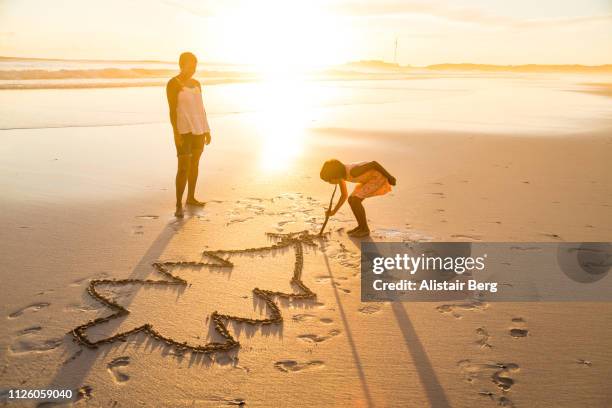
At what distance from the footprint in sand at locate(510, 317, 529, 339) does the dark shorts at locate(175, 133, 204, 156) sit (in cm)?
482

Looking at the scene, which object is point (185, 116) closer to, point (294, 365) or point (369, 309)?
point (369, 309)

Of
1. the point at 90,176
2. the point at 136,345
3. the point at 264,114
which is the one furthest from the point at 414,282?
the point at 264,114

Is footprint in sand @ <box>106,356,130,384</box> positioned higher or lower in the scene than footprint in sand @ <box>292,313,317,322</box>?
lower

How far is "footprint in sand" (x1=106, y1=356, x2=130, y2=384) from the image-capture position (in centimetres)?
328

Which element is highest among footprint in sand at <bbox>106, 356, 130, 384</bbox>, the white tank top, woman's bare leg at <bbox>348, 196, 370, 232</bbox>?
the white tank top

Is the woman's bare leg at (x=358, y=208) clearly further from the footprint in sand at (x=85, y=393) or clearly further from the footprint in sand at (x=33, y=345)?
the footprint in sand at (x=85, y=393)

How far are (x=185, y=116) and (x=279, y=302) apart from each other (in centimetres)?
339

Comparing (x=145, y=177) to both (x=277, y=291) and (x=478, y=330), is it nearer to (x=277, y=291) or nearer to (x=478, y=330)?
(x=277, y=291)

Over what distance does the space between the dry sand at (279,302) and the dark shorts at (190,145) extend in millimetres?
923

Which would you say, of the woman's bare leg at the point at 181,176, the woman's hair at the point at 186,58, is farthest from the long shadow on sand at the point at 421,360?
the woman's hair at the point at 186,58

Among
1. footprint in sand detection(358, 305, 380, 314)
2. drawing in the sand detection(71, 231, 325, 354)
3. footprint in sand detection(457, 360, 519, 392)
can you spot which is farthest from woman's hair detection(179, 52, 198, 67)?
footprint in sand detection(457, 360, 519, 392)

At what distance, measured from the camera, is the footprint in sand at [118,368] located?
3277 mm

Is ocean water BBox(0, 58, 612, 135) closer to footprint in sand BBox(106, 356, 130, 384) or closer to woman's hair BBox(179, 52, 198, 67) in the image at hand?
woman's hair BBox(179, 52, 198, 67)

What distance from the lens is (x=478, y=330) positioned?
3.96m
